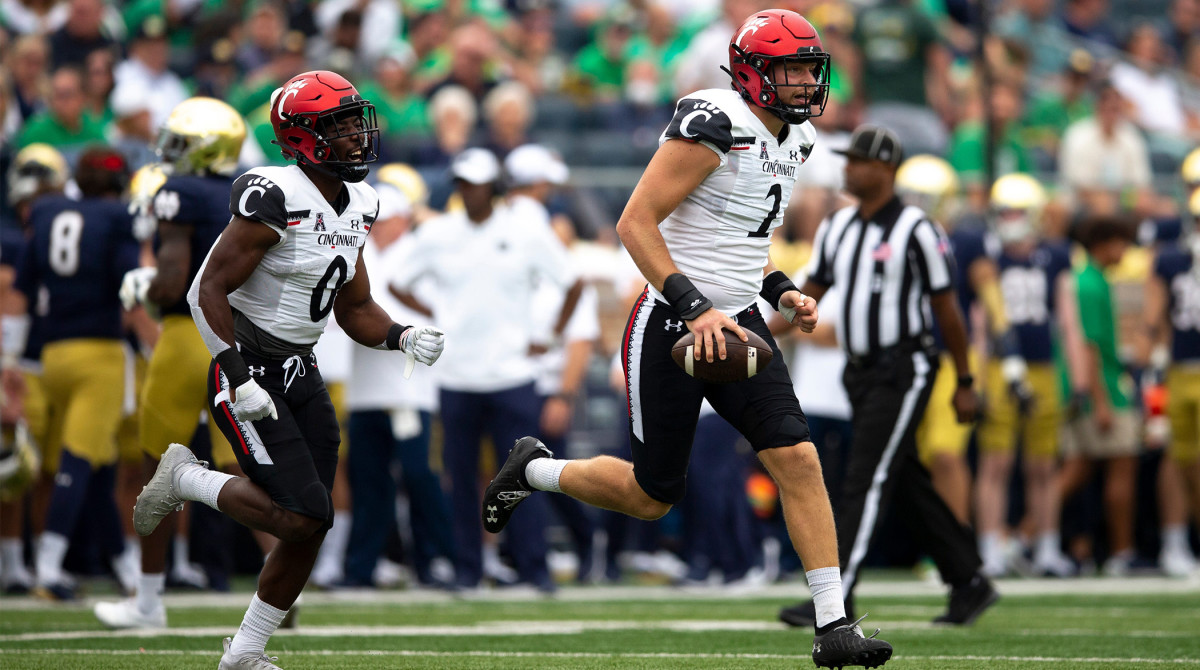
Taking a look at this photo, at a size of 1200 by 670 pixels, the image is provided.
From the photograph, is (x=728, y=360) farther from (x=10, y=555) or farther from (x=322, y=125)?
(x=10, y=555)

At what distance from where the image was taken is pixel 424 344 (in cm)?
490

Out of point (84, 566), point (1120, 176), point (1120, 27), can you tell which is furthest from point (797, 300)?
point (1120, 27)

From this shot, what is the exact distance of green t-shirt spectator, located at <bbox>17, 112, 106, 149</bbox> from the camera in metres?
10.5

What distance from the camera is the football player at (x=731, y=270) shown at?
4660mm

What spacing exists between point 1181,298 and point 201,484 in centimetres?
720

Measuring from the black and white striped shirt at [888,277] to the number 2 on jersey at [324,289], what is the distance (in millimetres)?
2632

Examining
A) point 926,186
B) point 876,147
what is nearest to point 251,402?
point 876,147

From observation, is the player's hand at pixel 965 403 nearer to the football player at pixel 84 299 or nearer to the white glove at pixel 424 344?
the white glove at pixel 424 344

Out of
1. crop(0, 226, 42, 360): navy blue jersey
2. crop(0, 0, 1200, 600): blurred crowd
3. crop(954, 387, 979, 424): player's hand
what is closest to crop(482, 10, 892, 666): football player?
crop(954, 387, 979, 424): player's hand

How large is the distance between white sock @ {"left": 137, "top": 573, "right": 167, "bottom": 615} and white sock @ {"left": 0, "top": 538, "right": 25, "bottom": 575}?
8.40 ft

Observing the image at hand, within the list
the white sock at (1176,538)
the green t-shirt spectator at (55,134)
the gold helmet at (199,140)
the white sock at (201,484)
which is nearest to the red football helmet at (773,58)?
the white sock at (201,484)

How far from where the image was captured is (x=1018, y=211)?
1048cm

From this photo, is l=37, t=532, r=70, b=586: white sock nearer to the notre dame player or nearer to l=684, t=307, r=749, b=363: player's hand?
the notre dame player

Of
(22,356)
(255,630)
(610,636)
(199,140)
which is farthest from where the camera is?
(22,356)
